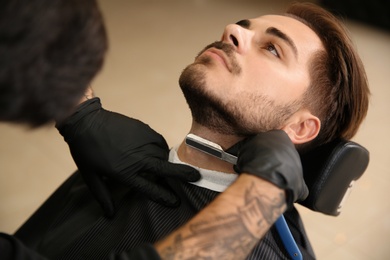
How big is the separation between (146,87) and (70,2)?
242 cm

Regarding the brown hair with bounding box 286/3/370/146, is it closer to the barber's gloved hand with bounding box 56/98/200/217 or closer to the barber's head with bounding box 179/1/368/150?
the barber's head with bounding box 179/1/368/150

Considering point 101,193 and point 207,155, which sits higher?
point 207,155

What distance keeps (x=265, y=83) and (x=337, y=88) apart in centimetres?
26

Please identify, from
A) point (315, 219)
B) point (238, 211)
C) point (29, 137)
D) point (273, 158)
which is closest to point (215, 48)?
point (273, 158)

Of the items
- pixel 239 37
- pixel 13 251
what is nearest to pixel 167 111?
pixel 239 37

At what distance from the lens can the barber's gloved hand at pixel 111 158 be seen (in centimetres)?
130

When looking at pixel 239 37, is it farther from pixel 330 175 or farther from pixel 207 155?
pixel 330 175

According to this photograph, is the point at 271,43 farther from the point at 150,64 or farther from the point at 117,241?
the point at 150,64

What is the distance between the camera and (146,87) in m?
3.16

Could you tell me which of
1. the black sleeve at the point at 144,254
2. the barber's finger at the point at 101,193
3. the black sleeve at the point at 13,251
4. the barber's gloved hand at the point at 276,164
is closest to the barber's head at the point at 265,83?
the barber's gloved hand at the point at 276,164

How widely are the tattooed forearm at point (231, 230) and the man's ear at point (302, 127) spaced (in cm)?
46

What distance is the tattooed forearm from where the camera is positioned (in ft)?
2.95

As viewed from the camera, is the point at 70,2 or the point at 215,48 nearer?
the point at 70,2

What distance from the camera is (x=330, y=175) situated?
4.12 feet
